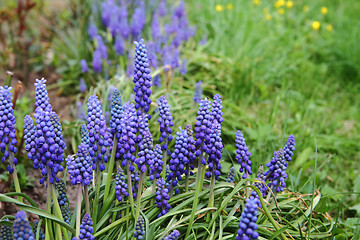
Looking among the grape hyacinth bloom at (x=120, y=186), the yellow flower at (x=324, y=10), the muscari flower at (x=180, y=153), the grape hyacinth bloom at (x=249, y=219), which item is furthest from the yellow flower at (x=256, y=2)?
the grape hyacinth bloom at (x=249, y=219)

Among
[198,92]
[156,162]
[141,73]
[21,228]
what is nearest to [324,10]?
[198,92]

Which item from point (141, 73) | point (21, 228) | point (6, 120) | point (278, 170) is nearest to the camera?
point (21, 228)

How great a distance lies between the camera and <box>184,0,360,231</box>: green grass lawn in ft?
12.4

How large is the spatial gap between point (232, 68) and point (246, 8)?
2.36 meters

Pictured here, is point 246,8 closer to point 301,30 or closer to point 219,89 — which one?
point 301,30

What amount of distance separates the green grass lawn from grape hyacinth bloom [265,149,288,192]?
544 mm

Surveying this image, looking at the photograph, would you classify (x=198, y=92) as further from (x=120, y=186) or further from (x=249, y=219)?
(x=249, y=219)

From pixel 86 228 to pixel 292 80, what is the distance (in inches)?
165

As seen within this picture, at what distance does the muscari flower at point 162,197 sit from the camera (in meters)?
2.27

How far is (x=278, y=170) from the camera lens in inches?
91.4

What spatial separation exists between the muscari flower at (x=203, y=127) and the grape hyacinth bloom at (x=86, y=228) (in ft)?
2.28

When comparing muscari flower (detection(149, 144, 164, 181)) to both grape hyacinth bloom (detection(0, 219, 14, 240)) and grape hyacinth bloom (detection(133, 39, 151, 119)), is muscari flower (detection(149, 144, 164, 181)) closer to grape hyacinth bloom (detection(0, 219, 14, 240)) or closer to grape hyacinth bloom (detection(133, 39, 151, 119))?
grape hyacinth bloom (detection(133, 39, 151, 119))

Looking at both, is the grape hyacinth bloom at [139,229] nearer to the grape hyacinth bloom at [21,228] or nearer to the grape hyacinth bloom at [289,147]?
the grape hyacinth bloom at [21,228]

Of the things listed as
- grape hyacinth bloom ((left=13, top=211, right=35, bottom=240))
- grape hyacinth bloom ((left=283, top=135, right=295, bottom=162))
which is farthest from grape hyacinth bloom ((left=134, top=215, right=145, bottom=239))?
grape hyacinth bloom ((left=283, top=135, right=295, bottom=162))
